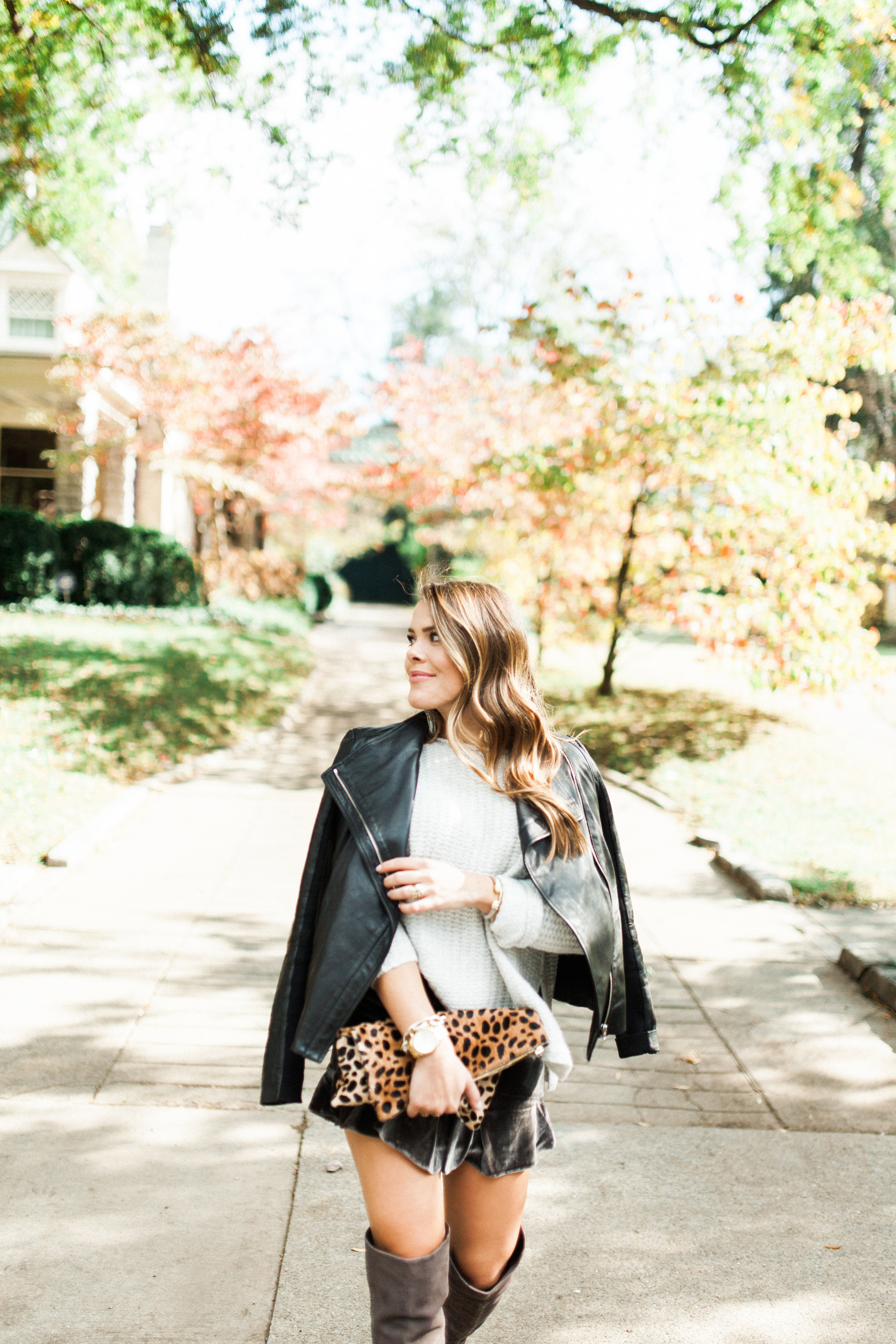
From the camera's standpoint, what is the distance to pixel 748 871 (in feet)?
21.8

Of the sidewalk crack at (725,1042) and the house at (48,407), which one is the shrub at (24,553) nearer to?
the house at (48,407)

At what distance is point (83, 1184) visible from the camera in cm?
310

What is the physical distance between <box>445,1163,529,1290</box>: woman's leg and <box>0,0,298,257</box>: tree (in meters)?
7.98

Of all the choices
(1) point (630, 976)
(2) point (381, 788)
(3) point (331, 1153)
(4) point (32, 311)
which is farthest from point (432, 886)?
(4) point (32, 311)

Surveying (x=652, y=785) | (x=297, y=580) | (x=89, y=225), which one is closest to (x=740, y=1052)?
(x=652, y=785)

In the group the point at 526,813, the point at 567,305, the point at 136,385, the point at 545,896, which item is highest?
the point at 567,305

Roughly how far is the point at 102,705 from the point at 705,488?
20.6 feet

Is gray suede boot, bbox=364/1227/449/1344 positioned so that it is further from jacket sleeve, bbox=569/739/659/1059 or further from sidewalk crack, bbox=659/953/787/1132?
sidewalk crack, bbox=659/953/787/1132

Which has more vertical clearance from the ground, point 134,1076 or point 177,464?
point 177,464

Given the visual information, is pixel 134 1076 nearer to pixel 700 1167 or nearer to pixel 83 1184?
pixel 83 1184

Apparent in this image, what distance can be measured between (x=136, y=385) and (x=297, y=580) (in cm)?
913

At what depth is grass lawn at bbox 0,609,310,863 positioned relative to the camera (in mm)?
7113

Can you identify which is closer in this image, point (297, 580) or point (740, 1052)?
point (740, 1052)

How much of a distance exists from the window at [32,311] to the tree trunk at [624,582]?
448 inches
